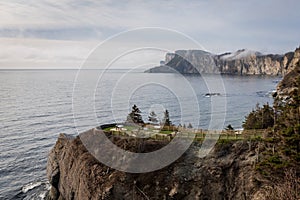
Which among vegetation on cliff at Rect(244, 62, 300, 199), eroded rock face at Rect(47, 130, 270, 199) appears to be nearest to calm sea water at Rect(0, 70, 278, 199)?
eroded rock face at Rect(47, 130, 270, 199)

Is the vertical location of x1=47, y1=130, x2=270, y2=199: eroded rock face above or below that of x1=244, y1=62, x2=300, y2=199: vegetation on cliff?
below

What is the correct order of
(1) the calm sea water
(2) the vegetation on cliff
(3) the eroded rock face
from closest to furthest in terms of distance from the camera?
(2) the vegetation on cliff, (3) the eroded rock face, (1) the calm sea water

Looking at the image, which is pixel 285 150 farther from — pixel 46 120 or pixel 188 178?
pixel 46 120

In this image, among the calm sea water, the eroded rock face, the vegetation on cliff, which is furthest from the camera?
the calm sea water

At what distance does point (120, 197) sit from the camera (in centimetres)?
2958

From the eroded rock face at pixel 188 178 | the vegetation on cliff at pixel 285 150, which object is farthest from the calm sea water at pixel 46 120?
the vegetation on cliff at pixel 285 150

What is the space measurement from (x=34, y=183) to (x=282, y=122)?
35023 mm

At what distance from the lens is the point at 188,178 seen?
2970 centimetres

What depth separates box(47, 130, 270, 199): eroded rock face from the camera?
29.2 m

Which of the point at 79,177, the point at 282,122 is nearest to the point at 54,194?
the point at 79,177

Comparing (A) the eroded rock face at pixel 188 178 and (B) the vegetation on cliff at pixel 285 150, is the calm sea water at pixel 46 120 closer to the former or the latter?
(A) the eroded rock face at pixel 188 178

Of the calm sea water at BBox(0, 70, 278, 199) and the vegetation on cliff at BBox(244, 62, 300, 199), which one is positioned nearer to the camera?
the vegetation on cliff at BBox(244, 62, 300, 199)

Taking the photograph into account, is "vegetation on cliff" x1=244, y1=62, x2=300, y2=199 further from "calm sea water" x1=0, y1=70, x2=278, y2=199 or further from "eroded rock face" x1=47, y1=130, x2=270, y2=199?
"calm sea water" x1=0, y1=70, x2=278, y2=199

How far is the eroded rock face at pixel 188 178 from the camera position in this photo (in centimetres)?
2923
